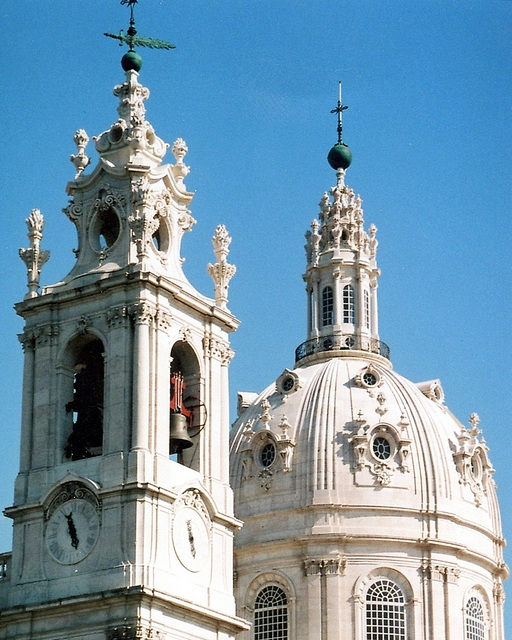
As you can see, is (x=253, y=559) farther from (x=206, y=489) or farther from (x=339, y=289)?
(x=206, y=489)

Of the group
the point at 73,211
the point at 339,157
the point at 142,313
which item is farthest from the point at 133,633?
the point at 339,157

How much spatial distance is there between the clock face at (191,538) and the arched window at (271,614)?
110ft

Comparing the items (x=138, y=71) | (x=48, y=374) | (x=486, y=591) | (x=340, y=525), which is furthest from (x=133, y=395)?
(x=486, y=591)

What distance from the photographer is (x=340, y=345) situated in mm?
108250

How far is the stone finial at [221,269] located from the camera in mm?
68688

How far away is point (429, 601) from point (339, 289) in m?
19.2

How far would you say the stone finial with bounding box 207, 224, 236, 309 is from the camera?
68.7 metres

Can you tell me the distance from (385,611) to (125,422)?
37374 mm

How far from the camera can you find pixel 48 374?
65812 mm

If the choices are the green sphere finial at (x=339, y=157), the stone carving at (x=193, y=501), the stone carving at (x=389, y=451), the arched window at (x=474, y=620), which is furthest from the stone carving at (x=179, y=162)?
the green sphere finial at (x=339, y=157)

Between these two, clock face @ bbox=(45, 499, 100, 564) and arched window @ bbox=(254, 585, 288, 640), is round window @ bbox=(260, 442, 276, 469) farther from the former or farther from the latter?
clock face @ bbox=(45, 499, 100, 564)

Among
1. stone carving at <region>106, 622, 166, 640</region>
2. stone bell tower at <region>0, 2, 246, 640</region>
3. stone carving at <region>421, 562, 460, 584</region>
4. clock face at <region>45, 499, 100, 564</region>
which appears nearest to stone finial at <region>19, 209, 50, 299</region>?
stone bell tower at <region>0, 2, 246, 640</region>

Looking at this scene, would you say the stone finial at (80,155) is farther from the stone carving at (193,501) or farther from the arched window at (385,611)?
the arched window at (385,611)

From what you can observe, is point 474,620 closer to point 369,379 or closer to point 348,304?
point 369,379
